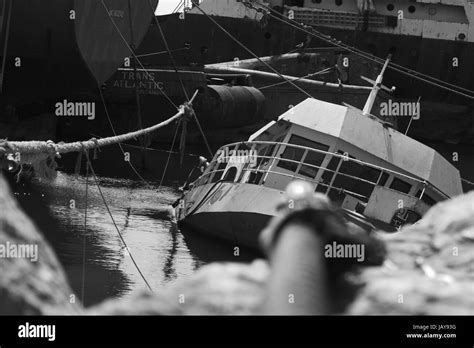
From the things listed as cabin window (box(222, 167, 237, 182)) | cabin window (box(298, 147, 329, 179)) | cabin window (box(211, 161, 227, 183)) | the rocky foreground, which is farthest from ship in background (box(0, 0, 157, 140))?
the rocky foreground

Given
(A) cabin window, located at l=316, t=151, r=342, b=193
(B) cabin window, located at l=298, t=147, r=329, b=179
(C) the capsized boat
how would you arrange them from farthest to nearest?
(B) cabin window, located at l=298, t=147, r=329, b=179 → (A) cabin window, located at l=316, t=151, r=342, b=193 → (C) the capsized boat

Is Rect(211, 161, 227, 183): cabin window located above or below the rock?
below

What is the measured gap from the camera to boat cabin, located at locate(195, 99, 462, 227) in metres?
17.8

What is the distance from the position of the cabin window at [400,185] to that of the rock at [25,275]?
15075 millimetres

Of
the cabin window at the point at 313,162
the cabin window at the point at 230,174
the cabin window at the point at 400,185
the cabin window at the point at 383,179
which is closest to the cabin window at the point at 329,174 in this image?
the cabin window at the point at 313,162

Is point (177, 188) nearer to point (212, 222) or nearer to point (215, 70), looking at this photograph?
point (212, 222)

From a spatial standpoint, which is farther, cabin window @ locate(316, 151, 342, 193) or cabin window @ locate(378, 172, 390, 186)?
cabin window @ locate(378, 172, 390, 186)

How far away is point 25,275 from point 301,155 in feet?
51.3

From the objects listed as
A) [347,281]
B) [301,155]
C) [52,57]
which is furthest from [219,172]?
[347,281]

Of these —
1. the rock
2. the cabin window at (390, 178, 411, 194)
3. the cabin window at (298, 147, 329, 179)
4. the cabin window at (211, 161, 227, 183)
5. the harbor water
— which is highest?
the rock

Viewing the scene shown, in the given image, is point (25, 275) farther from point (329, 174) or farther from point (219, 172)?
point (219, 172)

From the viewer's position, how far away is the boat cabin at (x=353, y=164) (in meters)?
17.8

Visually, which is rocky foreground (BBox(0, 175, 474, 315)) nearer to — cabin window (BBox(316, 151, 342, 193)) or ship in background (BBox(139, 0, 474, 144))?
cabin window (BBox(316, 151, 342, 193))

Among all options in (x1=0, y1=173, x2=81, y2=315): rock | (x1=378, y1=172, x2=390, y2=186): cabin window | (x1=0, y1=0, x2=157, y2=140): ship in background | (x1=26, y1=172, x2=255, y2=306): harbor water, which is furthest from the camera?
(x1=0, y1=0, x2=157, y2=140): ship in background
